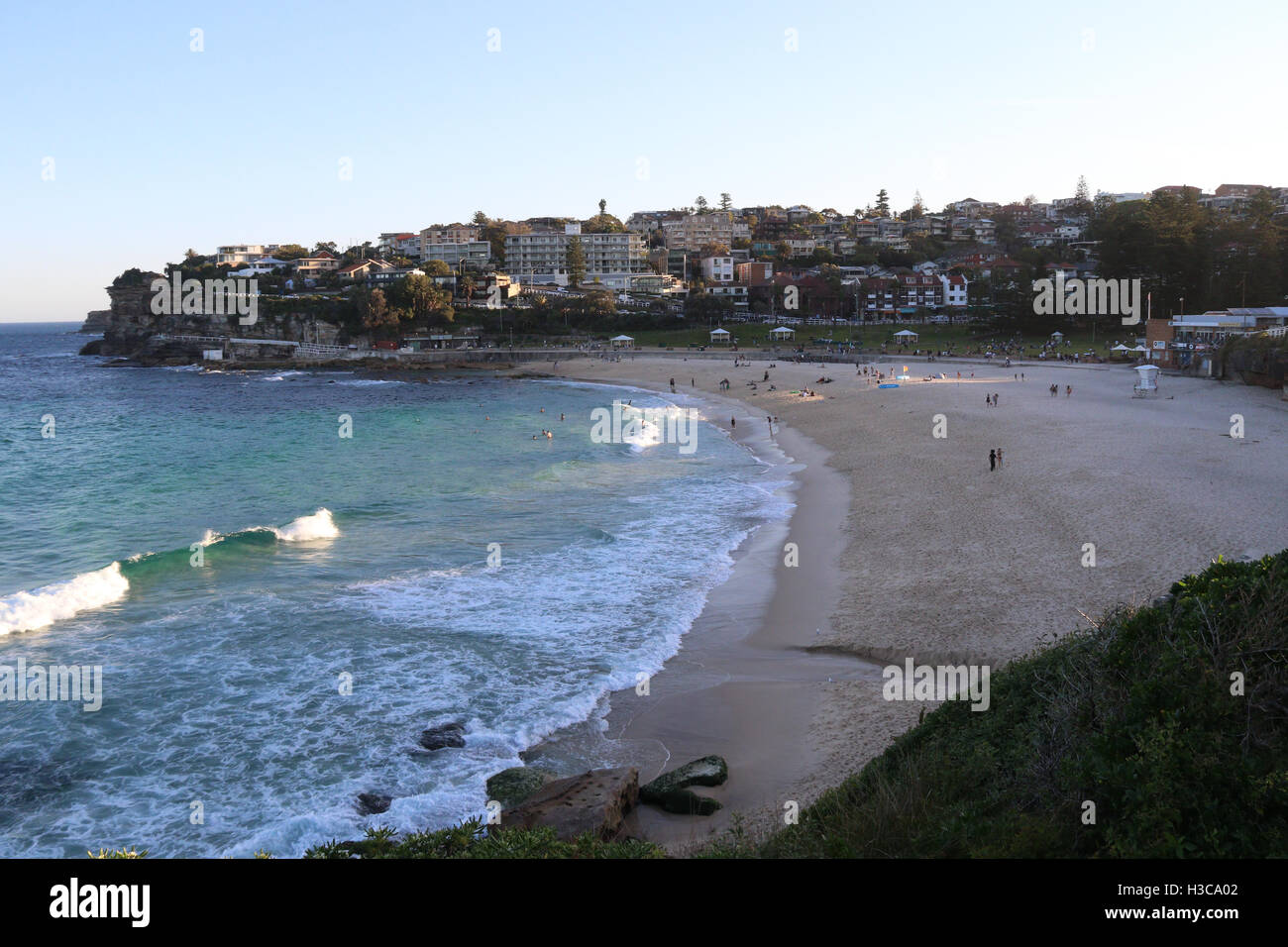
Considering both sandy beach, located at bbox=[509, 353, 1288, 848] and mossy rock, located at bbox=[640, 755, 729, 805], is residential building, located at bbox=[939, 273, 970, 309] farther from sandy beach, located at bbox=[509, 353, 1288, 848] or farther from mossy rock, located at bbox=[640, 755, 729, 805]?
mossy rock, located at bbox=[640, 755, 729, 805]

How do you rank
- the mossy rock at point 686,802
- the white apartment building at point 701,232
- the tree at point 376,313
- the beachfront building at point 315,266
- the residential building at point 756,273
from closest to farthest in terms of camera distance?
the mossy rock at point 686,802 → the tree at point 376,313 → the residential building at point 756,273 → the beachfront building at point 315,266 → the white apartment building at point 701,232

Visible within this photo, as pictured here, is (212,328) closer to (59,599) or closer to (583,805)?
(59,599)

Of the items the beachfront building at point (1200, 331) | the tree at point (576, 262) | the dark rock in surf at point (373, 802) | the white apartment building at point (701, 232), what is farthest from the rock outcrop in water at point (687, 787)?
the white apartment building at point (701, 232)

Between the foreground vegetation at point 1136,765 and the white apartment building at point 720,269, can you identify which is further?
the white apartment building at point 720,269

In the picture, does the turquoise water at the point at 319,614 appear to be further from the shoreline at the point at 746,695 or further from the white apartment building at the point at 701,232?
the white apartment building at the point at 701,232

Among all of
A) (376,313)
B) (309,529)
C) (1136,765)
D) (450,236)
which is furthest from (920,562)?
(450,236)

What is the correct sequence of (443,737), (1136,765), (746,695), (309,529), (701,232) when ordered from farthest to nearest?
(701,232) < (309,529) < (746,695) < (443,737) < (1136,765)

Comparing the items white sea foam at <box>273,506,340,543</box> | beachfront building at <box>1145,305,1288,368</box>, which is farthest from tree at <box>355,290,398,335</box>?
white sea foam at <box>273,506,340,543</box>
